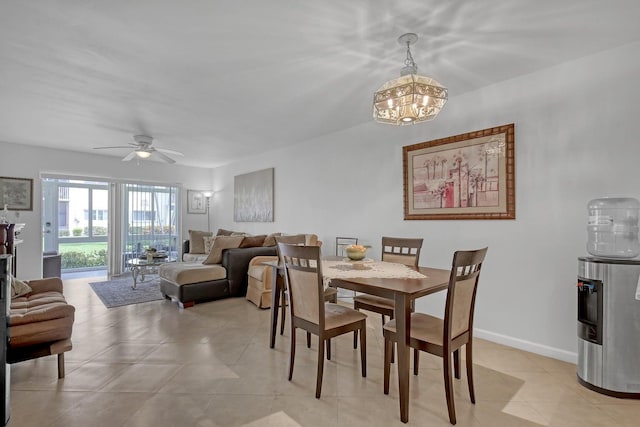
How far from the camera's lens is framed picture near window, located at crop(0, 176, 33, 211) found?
5.32 meters

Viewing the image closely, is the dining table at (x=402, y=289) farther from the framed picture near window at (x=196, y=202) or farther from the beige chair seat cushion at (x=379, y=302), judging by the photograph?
the framed picture near window at (x=196, y=202)

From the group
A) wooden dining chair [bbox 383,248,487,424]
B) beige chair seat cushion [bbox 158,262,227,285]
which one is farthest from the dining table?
beige chair seat cushion [bbox 158,262,227,285]

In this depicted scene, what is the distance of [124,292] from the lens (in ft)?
16.0

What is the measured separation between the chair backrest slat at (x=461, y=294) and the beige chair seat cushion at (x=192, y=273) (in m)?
3.32

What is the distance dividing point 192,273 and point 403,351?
10.3 feet

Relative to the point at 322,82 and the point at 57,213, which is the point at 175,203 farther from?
the point at 322,82

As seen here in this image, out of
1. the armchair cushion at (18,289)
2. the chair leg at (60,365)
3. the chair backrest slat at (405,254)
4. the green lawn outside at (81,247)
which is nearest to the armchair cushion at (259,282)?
the chair backrest slat at (405,254)

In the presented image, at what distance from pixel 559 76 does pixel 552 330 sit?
7.12 ft

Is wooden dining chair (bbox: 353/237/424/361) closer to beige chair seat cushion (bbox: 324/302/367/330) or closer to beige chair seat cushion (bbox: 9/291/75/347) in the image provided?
beige chair seat cushion (bbox: 324/302/367/330)

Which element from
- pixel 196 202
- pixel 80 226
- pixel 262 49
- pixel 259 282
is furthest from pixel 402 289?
pixel 80 226

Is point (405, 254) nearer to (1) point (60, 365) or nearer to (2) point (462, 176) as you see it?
(2) point (462, 176)

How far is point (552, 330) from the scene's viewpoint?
8.79ft

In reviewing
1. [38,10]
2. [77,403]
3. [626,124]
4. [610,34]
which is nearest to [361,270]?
[77,403]

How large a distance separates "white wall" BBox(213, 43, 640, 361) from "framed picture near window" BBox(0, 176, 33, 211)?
237 inches
